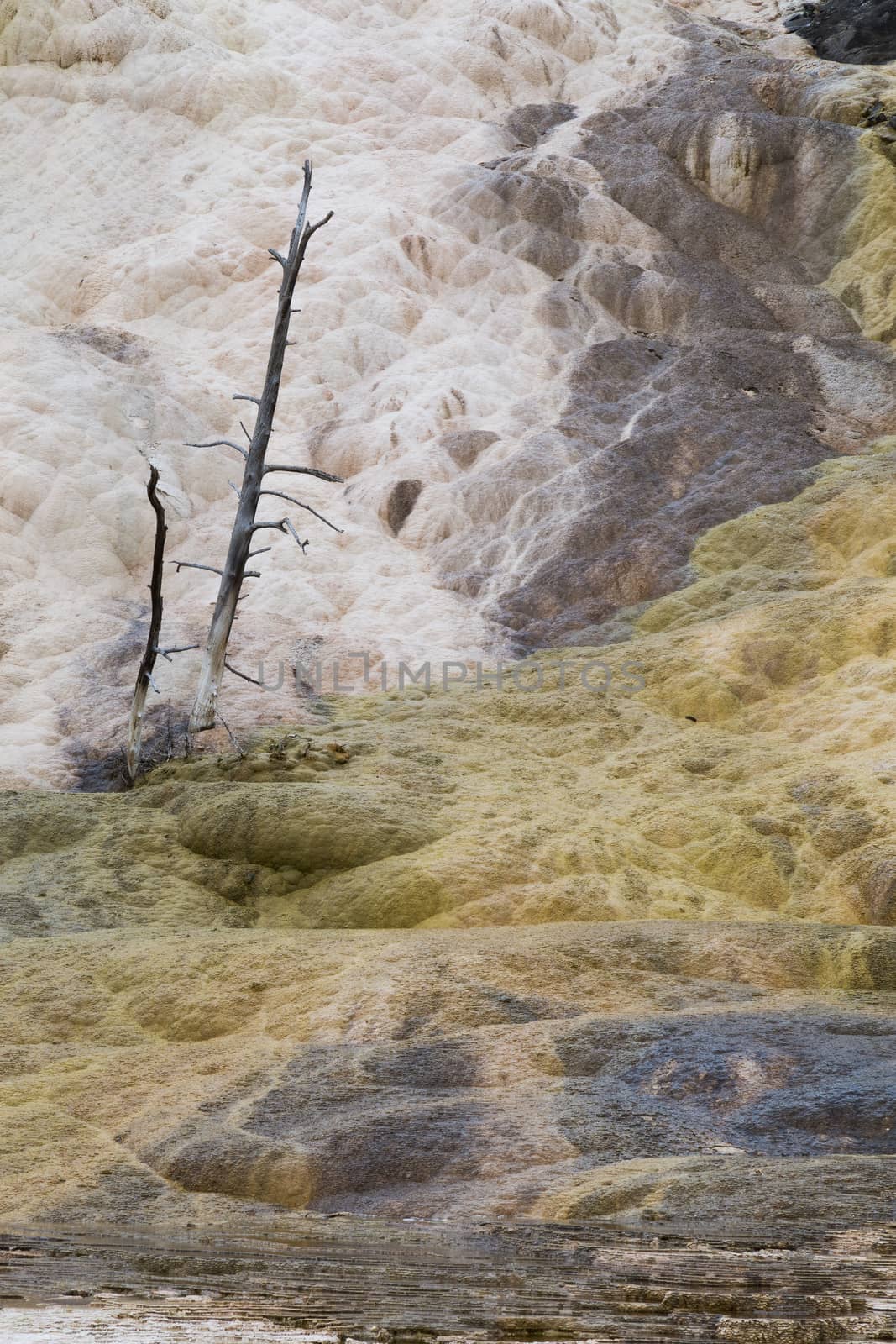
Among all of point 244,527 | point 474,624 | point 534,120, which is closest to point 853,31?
point 534,120

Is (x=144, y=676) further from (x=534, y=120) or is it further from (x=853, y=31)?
(x=853, y=31)

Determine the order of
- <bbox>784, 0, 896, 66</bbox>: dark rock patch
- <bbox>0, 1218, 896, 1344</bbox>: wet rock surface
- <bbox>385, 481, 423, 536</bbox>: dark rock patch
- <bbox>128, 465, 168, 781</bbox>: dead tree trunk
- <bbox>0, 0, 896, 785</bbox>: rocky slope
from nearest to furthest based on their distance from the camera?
<bbox>0, 1218, 896, 1344</bbox>: wet rock surface
<bbox>128, 465, 168, 781</bbox>: dead tree trunk
<bbox>0, 0, 896, 785</bbox>: rocky slope
<bbox>385, 481, 423, 536</bbox>: dark rock patch
<bbox>784, 0, 896, 66</bbox>: dark rock patch

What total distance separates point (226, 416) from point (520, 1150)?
545 inches

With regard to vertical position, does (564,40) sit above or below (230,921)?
above

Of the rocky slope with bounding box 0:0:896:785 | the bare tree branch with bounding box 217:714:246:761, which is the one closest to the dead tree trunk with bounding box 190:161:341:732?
the bare tree branch with bounding box 217:714:246:761

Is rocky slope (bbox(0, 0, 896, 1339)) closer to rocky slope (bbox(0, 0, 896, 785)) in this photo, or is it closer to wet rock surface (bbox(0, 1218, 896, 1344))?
rocky slope (bbox(0, 0, 896, 785))

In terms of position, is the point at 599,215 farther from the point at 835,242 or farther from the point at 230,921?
the point at 230,921

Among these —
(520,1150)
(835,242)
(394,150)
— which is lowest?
(520,1150)

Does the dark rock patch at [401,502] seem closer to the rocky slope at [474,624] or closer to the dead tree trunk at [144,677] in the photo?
the rocky slope at [474,624]

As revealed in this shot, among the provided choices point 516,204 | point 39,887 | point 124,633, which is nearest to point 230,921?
point 39,887

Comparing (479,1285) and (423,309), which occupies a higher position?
(479,1285)

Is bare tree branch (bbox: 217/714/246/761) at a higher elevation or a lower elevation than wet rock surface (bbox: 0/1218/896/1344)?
lower

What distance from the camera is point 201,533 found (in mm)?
15328

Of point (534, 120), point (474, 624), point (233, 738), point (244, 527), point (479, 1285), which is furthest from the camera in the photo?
point (534, 120)
